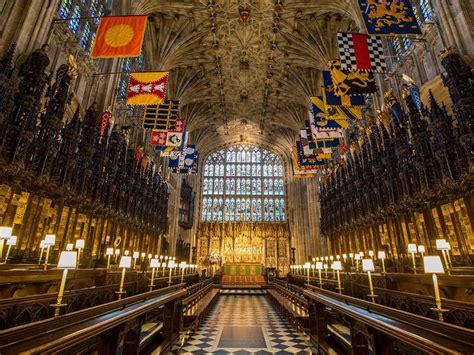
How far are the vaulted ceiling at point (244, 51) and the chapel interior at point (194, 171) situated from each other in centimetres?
16

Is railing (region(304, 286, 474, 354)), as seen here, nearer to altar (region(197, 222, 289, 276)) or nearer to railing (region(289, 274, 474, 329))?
railing (region(289, 274, 474, 329))

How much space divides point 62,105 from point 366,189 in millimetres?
13907

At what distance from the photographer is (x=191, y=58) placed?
23.0 metres

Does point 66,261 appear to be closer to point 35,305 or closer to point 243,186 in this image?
point 35,305

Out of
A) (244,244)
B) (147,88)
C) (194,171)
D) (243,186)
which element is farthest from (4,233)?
(243,186)

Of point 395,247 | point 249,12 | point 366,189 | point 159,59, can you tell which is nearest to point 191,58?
point 159,59

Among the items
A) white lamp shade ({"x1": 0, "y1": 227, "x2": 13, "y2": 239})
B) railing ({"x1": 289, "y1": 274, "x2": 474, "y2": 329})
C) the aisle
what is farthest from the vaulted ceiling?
the aisle

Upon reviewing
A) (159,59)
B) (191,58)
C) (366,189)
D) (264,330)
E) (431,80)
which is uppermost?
(191,58)

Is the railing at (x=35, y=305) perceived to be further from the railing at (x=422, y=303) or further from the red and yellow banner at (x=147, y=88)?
the red and yellow banner at (x=147, y=88)

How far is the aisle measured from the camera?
18.7 ft

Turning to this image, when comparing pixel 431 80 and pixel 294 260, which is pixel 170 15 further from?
pixel 294 260

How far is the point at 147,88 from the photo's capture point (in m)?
10.9

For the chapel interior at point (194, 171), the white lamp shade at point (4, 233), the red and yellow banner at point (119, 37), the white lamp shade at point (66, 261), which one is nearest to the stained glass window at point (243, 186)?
the chapel interior at point (194, 171)

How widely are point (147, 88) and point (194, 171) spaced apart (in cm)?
1070
